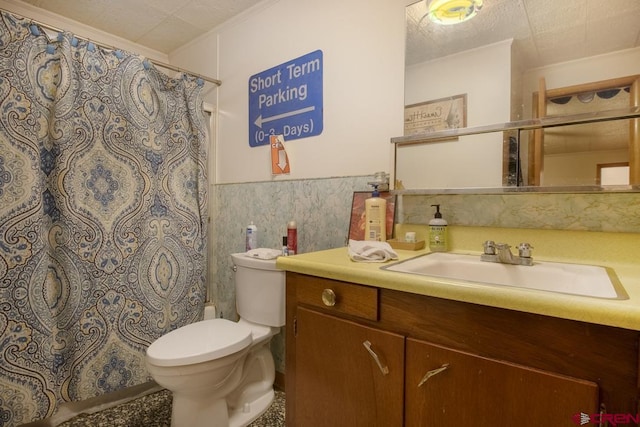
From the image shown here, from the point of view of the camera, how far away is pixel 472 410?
2.21ft

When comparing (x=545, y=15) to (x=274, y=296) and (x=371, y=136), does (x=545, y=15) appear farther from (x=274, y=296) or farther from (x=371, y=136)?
(x=274, y=296)

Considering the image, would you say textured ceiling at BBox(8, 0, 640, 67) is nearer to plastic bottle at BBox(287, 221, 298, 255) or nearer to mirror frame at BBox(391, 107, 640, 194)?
mirror frame at BBox(391, 107, 640, 194)

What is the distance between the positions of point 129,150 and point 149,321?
35.8 inches

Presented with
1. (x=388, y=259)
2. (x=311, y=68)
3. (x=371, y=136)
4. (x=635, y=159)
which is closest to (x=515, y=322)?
(x=388, y=259)

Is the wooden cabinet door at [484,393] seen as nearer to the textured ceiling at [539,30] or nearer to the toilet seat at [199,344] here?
the toilet seat at [199,344]

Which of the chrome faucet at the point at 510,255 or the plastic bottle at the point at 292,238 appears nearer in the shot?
the chrome faucet at the point at 510,255

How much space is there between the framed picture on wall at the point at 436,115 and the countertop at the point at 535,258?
1.27 feet

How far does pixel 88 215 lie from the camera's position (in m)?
1.51

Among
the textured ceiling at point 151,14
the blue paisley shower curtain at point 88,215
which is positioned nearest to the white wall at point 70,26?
the textured ceiling at point 151,14

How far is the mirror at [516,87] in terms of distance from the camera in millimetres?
940

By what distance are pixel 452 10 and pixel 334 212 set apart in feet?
3.06

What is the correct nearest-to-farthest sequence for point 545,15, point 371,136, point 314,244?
1. point 545,15
2. point 371,136
3. point 314,244

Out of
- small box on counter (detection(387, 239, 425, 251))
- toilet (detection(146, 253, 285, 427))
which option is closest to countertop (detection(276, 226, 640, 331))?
small box on counter (detection(387, 239, 425, 251))

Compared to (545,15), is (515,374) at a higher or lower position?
lower
